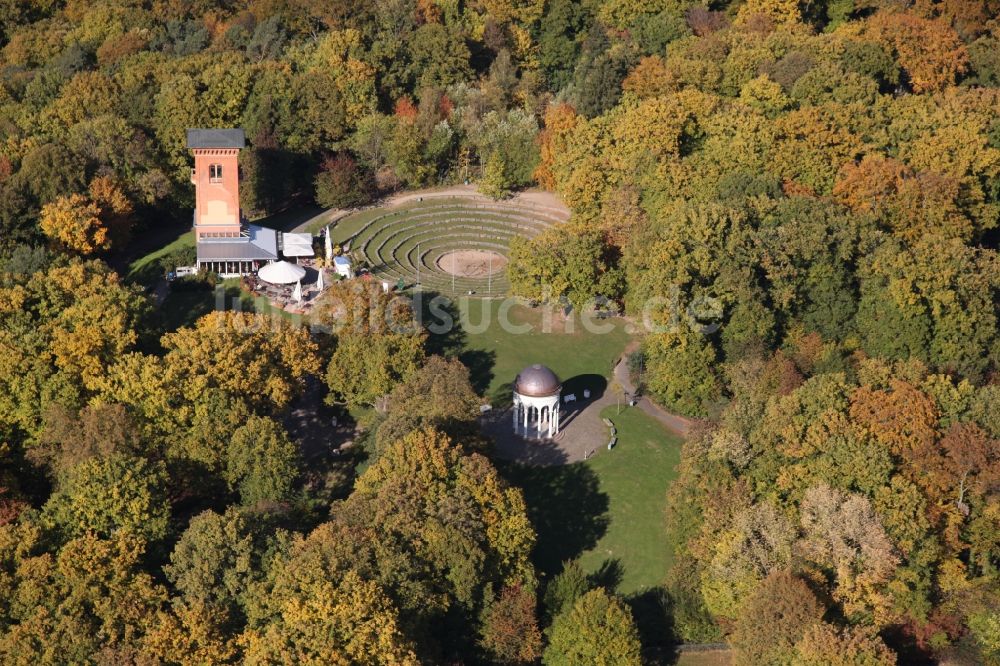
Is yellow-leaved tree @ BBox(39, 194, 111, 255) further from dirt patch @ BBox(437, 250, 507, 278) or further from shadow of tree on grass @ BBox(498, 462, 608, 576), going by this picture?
shadow of tree on grass @ BBox(498, 462, 608, 576)

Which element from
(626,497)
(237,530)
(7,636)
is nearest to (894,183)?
(626,497)

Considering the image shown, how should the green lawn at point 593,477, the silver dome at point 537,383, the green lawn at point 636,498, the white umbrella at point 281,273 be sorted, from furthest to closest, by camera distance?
the white umbrella at point 281,273 → the silver dome at point 537,383 → the green lawn at point 593,477 → the green lawn at point 636,498

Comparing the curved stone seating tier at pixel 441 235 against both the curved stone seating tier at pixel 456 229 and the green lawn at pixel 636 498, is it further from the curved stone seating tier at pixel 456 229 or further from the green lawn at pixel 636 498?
the green lawn at pixel 636 498

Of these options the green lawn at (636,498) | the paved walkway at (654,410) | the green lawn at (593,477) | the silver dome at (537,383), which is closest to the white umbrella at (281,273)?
the green lawn at (593,477)

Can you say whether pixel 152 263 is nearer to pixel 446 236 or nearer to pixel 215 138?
pixel 215 138

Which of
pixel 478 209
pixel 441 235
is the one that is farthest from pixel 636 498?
pixel 478 209

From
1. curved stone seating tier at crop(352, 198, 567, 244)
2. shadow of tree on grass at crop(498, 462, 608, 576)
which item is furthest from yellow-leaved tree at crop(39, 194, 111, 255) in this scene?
shadow of tree on grass at crop(498, 462, 608, 576)

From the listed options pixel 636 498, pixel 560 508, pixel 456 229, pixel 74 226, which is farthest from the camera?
pixel 456 229
